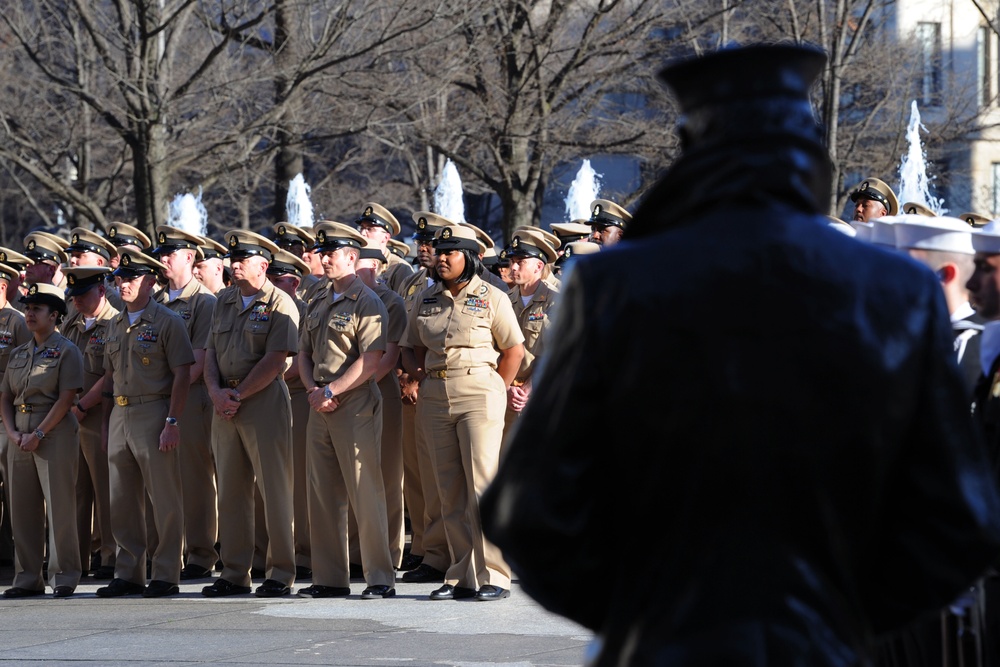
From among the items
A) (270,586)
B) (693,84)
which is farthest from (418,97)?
(693,84)

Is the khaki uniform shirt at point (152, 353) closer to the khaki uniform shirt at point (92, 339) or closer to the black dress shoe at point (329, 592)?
the khaki uniform shirt at point (92, 339)

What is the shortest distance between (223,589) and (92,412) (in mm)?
2221

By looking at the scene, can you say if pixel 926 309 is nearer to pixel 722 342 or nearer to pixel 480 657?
pixel 722 342

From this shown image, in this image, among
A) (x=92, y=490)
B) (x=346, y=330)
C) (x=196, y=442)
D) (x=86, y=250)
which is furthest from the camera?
(x=86, y=250)

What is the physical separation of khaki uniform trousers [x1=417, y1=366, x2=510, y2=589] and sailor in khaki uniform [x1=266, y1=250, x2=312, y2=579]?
163 centimetres

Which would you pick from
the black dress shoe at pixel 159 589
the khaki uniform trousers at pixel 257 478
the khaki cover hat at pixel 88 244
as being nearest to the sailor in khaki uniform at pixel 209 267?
the khaki cover hat at pixel 88 244

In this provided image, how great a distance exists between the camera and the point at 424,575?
33.6ft

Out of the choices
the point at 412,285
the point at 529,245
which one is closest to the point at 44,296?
the point at 412,285

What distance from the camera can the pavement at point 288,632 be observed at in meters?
7.41

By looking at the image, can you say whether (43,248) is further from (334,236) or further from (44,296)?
(334,236)

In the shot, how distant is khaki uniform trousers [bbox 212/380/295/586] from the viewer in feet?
32.0

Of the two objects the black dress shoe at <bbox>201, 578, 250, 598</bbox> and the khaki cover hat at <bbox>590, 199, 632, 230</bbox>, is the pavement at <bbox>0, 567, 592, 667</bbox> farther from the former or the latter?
the khaki cover hat at <bbox>590, 199, 632, 230</bbox>

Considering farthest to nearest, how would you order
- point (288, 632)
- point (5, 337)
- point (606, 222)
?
point (606, 222), point (5, 337), point (288, 632)

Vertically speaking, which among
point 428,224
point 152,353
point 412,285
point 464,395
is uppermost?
point 428,224
